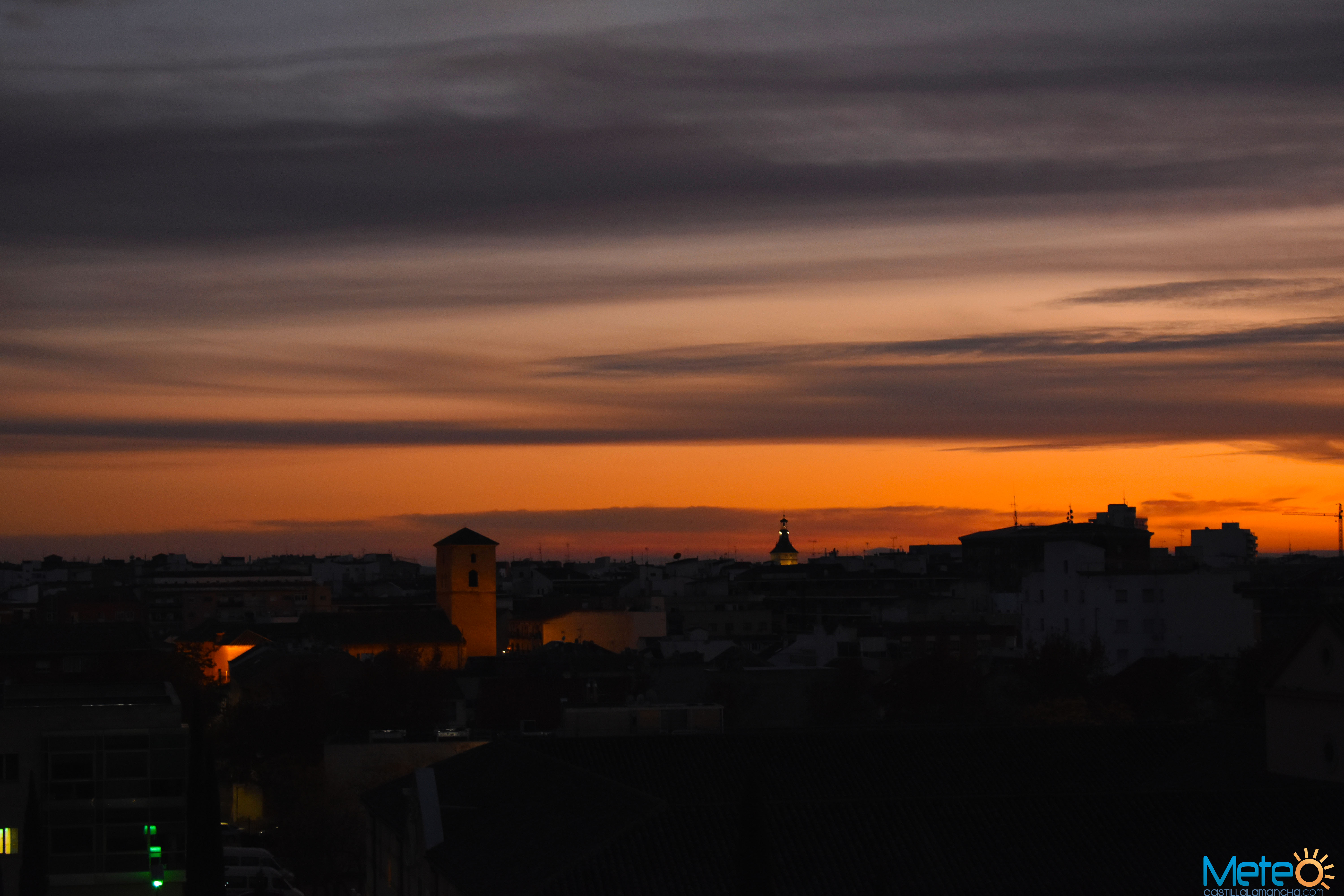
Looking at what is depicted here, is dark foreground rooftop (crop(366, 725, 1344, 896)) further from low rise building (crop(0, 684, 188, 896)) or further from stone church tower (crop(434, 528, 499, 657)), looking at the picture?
stone church tower (crop(434, 528, 499, 657))

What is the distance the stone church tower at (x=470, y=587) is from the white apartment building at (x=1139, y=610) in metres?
47.4

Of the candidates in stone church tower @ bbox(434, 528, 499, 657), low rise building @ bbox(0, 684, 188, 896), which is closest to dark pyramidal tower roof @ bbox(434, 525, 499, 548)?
stone church tower @ bbox(434, 528, 499, 657)

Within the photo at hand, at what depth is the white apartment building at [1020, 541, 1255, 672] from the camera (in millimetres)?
99312

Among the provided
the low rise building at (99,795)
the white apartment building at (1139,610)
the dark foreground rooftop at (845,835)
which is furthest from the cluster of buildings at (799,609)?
the dark foreground rooftop at (845,835)

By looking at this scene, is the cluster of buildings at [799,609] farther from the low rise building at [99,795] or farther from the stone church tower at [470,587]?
the low rise building at [99,795]

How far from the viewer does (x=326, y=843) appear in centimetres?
6216

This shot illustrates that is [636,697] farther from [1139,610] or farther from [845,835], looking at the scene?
[845,835]

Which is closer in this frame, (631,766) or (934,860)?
(934,860)

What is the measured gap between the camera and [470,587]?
147000 millimetres

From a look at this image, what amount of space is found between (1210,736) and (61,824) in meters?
30.3

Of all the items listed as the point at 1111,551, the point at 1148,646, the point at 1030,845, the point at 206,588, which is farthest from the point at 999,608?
the point at 1030,845

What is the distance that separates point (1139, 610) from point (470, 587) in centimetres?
5887

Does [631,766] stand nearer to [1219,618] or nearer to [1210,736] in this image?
[1210,736]

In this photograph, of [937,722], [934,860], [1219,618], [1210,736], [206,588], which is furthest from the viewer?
[206,588]
